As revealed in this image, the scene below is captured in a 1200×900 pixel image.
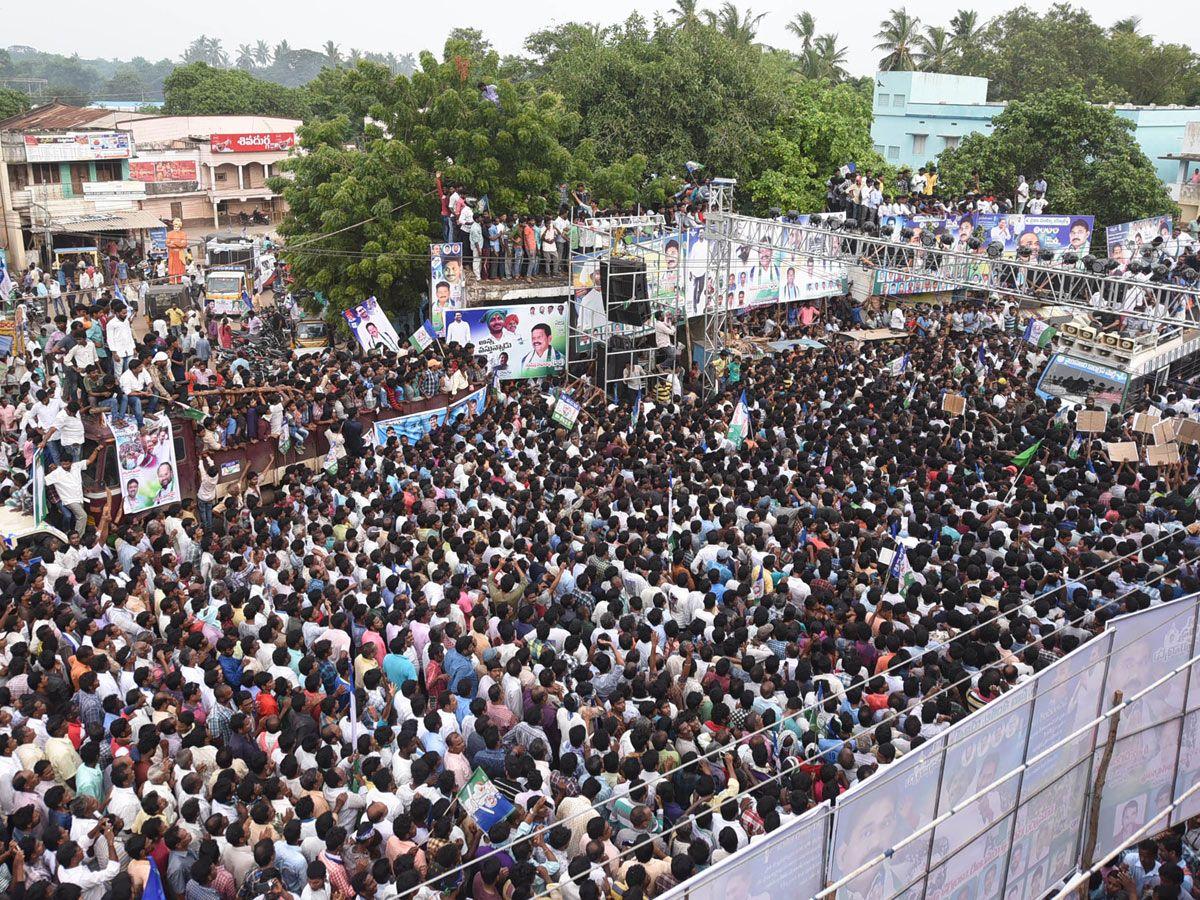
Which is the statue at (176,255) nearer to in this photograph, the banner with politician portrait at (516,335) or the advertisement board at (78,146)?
the advertisement board at (78,146)

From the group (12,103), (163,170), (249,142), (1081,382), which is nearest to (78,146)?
(163,170)

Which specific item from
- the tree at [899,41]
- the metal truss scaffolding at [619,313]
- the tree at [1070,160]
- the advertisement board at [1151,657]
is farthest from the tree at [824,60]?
the advertisement board at [1151,657]

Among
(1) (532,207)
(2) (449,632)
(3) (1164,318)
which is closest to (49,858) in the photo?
(2) (449,632)

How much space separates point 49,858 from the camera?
579 centimetres

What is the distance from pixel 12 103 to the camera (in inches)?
1984

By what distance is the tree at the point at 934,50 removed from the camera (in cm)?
4788

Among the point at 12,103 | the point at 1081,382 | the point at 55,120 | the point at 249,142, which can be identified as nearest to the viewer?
the point at 1081,382

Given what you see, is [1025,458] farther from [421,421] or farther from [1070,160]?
[1070,160]

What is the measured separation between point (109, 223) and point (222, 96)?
28.7 metres

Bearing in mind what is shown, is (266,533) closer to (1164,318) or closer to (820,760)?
(820,760)

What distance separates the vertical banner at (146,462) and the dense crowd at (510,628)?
1.13 ft

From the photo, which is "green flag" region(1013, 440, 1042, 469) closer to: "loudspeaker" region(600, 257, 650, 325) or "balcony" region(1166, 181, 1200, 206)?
"loudspeaker" region(600, 257, 650, 325)

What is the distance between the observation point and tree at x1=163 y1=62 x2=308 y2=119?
2319 inches

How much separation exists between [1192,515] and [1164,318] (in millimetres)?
3264
